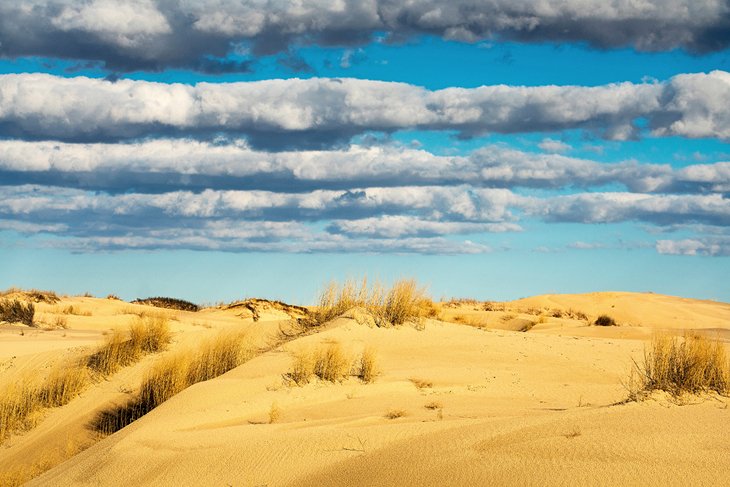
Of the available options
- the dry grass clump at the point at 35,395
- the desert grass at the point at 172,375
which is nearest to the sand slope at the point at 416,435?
the desert grass at the point at 172,375

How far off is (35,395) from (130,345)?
2.20 m

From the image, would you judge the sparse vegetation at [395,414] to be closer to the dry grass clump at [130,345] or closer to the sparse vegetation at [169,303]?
the dry grass clump at [130,345]

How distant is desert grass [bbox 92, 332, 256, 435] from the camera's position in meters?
13.2

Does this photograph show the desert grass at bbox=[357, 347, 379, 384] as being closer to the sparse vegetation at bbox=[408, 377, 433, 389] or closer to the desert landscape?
the desert landscape

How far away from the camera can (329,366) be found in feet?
40.8

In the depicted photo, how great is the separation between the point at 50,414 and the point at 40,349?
4.62m

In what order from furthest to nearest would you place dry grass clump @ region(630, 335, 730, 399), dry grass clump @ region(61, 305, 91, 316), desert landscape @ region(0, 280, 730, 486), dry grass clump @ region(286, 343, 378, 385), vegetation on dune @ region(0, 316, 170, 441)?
dry grass clump @ region(61, 305, 91, 316) → vegetation on dune @ region(0, 316, 170, 441) → dry grass clump @ region(286, 343, 378, 385) → dry grass clump @ region(630, 335, 730, 399) → desert landscape @ region(0, 280, 730, 486)

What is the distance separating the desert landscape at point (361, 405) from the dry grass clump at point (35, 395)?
0.03m

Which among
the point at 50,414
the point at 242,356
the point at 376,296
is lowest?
the point at 50,414

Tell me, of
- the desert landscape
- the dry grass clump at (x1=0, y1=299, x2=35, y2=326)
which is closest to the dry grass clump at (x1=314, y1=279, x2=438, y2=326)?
the desert landscape

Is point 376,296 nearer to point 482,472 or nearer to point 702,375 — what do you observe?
point 702,375

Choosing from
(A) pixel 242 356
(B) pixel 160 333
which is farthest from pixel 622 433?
(B) pixel 160 333

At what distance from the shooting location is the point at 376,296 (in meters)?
18.0

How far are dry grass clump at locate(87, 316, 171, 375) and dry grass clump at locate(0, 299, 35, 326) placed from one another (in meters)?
8.82
